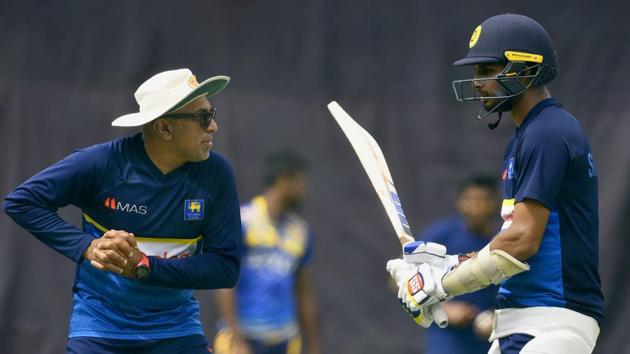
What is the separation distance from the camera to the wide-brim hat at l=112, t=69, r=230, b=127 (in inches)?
210

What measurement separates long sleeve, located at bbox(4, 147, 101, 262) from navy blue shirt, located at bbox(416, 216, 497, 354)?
Answer: 2908mm

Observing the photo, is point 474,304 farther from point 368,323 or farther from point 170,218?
point 170,218

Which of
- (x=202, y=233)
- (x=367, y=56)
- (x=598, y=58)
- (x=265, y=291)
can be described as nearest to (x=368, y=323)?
(x=265, y=291)

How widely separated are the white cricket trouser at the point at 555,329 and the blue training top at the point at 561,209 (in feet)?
0.11

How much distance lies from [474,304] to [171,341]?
2.65 meters

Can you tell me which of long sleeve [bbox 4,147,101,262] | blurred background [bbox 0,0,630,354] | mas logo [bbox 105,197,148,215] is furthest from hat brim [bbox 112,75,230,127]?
blurred background [bbox 0,0,630,354]

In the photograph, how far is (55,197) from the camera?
5242 millimetres

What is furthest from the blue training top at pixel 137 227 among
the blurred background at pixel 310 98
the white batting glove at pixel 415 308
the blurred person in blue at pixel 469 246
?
the blurred background at pixel 310 98

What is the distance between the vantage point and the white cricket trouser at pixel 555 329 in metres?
4.62

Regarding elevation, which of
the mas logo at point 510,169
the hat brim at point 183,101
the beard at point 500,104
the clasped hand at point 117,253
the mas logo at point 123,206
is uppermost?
the hat brim at point 183,101

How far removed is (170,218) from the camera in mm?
5320

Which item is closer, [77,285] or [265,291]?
[77,285]

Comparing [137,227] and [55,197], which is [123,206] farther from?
[55,197]

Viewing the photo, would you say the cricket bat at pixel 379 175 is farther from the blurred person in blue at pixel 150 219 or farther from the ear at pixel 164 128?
the ear at pixel 164 128
